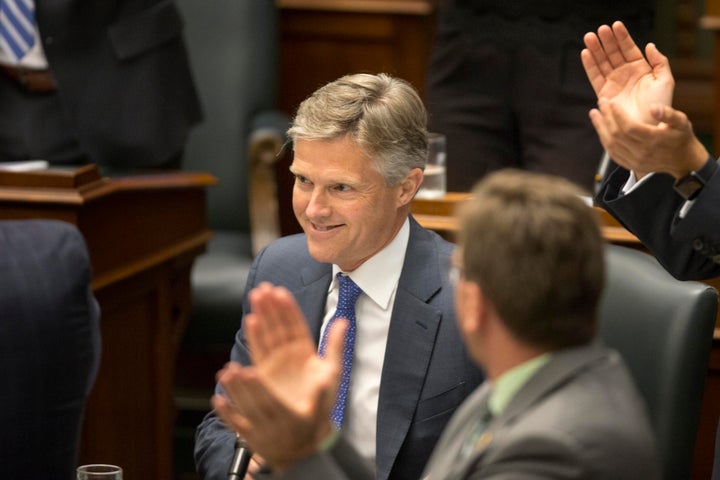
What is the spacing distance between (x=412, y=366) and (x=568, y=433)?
0.94m

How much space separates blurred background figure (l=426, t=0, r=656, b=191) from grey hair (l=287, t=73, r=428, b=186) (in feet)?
3.99

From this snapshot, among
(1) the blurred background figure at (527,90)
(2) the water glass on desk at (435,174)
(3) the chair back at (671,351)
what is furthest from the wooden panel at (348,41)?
(3) the chair back at (671,351)

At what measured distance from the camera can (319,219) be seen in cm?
230

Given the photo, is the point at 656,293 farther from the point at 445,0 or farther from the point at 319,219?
the point at 445,0

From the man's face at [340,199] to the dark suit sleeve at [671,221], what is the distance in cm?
40

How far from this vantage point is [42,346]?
7.13ft

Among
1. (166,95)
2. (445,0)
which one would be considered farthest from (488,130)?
(166,95)

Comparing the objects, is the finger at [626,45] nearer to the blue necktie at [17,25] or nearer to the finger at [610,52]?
the finger at [610,52]

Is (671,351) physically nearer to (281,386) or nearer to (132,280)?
(281,386)

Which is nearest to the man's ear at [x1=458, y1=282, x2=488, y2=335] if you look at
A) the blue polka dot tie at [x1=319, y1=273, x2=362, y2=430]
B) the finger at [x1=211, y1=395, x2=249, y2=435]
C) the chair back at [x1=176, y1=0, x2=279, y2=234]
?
the finger at [x1=211, y1=395, x2=249, y2=435]

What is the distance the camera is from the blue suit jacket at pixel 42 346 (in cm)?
215

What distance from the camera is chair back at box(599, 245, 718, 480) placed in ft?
7.09

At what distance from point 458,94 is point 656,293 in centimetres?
153

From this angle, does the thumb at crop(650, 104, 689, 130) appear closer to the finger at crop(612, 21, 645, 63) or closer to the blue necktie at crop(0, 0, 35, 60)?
the finger at crop(612, 21, 645, 63)
